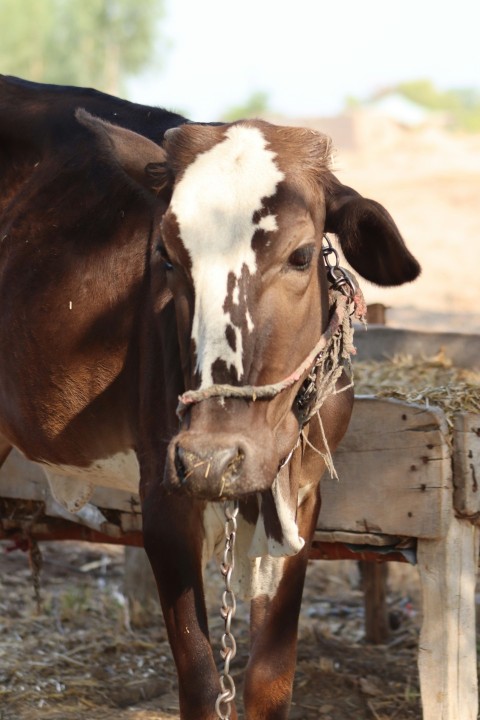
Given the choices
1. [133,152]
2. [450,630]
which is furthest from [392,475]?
[133,152]

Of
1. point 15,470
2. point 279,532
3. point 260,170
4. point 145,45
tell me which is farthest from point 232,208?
point 145,45

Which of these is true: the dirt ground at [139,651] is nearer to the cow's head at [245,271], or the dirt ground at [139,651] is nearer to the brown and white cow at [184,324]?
the brown and white cow at [184,324]

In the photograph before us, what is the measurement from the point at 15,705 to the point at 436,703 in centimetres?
175

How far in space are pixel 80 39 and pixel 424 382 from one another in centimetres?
4338

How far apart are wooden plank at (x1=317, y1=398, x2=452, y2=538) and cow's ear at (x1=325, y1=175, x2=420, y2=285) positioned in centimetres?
55

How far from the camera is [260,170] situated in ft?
9.88

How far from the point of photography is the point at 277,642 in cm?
354

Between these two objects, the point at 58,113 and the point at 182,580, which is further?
the point at 58,113

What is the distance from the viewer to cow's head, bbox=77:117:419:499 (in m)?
2.80

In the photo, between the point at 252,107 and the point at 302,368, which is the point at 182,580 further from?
the point at 252,107

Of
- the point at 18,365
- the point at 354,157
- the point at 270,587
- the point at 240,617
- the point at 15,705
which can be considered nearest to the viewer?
the point at 270,587

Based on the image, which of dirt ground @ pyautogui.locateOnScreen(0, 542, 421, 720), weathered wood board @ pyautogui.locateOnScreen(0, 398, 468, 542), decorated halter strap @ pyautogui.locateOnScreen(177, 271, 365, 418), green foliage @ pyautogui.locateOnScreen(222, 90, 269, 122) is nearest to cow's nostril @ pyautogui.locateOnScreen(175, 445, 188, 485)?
decorated halter strap @ pyautogui.locateOnScreen(177, 271, 365, 418)

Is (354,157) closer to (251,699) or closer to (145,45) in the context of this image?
(145,45)

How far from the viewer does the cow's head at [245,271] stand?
9.19 feet
